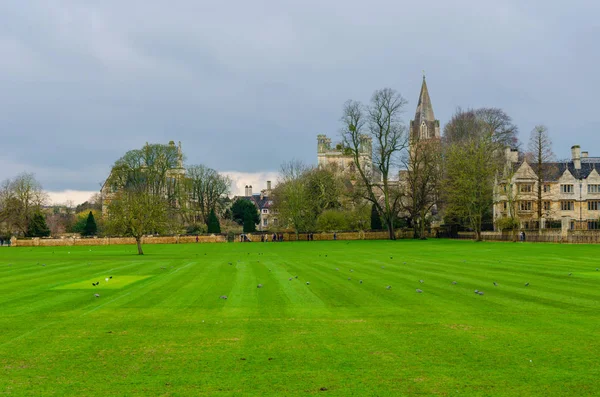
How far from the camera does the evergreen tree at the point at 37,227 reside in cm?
8981

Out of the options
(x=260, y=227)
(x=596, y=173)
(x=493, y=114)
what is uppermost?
(x=493, y=114)

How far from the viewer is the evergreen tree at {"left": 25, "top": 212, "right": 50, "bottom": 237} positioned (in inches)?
3536

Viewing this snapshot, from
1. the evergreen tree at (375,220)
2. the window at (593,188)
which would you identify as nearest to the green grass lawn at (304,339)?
the evergreen tree at (375,220)

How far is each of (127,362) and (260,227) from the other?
156905mm

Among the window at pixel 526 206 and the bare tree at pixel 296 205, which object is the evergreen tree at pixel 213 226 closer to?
the bare tree at pixel 296 205

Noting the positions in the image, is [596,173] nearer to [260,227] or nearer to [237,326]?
[237,326]

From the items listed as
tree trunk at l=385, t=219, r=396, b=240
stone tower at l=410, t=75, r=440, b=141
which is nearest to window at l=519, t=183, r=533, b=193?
tree trunk at l=385, t=219, r=396, b=240

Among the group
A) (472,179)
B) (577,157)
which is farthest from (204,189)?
(577,157)

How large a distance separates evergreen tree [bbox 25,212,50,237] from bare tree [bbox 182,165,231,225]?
28281 millimetres

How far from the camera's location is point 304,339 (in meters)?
9.85

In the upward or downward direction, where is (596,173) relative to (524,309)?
upward

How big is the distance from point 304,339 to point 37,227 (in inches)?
3635

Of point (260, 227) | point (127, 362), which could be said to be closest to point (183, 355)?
point (127, 362)

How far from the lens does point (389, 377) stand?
24.4ft
